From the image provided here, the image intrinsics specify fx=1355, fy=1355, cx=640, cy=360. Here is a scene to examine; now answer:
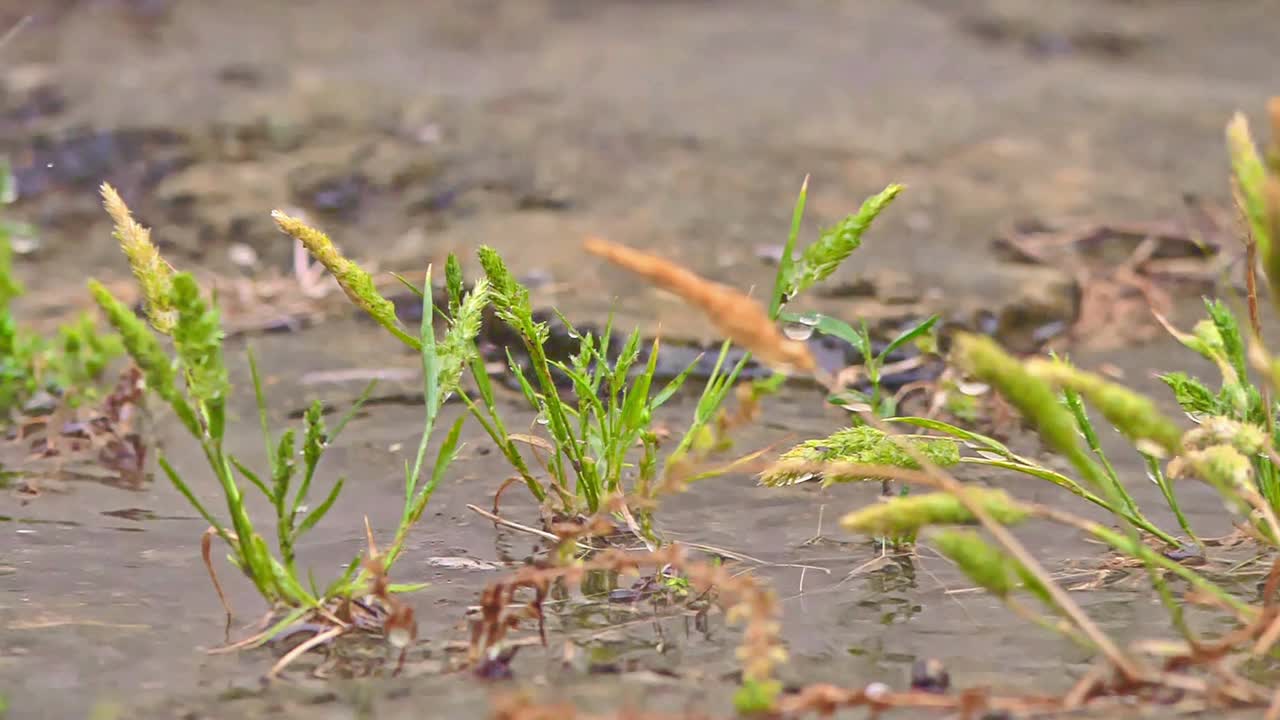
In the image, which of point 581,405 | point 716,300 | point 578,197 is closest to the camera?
point 716,300

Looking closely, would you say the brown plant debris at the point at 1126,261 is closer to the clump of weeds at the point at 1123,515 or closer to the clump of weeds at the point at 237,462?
the clump of weeds at the point at 1123,515

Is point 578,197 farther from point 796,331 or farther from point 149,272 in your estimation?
point 149,272

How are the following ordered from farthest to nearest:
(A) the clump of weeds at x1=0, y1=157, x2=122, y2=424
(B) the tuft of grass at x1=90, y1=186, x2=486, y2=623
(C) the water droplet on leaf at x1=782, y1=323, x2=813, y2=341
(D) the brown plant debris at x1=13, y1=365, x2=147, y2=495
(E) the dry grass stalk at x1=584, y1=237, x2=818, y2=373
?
(A) the clump of weeds at x1=0, y1=157, x2=122, y2=424
(D) the brown plant debris at x1=13, y1=365, x2=147, y2=495
(C) the water droplet on leaf at x1=782, y1=323, x2=813, y2=341
(B) the tuft of grass at x1=90, y1=186, x2=486, y2=623
(E) the dry grass stalk at x1=584, y1=237, x2=818, y2=373

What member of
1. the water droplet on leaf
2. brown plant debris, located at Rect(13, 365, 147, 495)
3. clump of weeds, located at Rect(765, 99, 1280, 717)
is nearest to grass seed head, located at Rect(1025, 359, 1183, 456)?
clump of weeds, located at Rect(765, 99, 1280, 717)

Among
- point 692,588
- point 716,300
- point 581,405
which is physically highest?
point 716,300

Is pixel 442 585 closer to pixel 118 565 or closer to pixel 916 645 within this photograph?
pixel 118 565

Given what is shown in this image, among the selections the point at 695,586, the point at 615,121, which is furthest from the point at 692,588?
the point at 615,121

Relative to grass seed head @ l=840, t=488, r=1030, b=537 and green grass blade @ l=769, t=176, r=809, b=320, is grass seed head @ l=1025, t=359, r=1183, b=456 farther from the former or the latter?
green grass blade @ l=769, t=176, r=809, b=320

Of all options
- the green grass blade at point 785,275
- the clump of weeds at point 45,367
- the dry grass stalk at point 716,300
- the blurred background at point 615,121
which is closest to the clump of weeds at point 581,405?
the green grass blade at point 785,275
